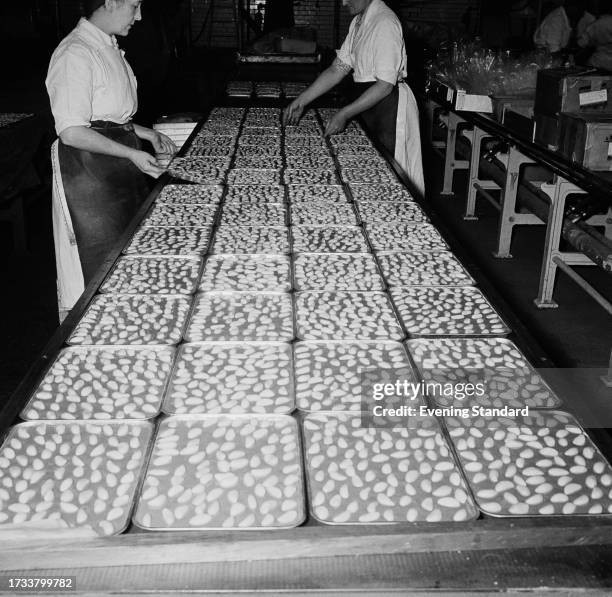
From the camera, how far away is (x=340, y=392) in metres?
1.34

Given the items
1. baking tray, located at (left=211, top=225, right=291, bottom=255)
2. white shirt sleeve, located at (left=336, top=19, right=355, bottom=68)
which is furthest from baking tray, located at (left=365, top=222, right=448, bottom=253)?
white shirt sleeve, located at (left=336, top=19, right=355, bottom=68)

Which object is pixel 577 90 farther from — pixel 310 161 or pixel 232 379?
pixel 232 379

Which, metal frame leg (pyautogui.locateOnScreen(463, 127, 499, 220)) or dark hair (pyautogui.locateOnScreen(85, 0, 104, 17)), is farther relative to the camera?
metal frame leg (pyautogui.locateOnScreen(463, 127, 499, 220))

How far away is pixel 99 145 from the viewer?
2600 mm

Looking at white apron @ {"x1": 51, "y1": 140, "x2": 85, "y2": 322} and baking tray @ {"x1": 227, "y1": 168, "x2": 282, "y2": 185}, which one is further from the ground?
baking tray @ {"x1": 227, "y1": 168, "x2": 282, "y2": 185}

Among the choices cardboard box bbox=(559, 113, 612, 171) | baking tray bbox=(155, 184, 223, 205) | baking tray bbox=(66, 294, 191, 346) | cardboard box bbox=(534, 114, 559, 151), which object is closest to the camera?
baking tray bbox=(66, 294, 191, 346)

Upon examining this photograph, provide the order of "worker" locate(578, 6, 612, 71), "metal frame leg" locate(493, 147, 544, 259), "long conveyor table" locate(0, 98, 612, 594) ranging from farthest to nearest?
"worker" locate(578, 6, 612, 71) < "metal frame leg" locate(493, 147, 544, 259) < "long conveyor table" locate(0, 98, 612, 594)

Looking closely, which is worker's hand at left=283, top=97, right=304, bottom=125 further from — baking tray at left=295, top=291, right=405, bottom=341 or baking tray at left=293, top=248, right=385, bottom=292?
baking tray at left=295, top=291, right=405, bottom=341

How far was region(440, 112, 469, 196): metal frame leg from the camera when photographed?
243 inches

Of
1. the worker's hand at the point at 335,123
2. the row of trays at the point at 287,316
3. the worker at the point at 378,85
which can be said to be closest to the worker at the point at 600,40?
the worker at the point at 378,85

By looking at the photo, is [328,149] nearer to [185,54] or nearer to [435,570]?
[435,570]

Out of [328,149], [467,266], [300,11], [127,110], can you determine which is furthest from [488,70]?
[300,11]

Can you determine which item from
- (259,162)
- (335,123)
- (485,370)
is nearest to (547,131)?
(335,123)

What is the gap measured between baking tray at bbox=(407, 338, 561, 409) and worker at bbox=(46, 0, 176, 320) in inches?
59.8
